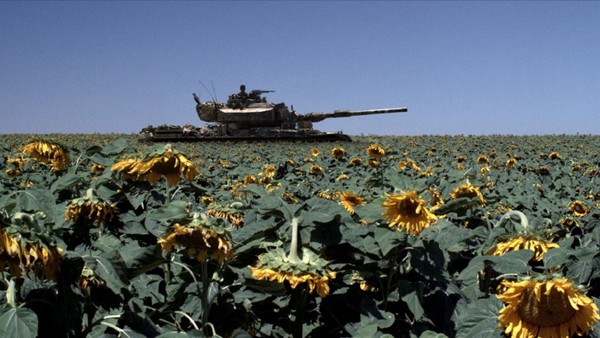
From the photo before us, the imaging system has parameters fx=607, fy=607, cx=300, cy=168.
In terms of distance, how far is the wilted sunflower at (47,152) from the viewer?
13.0 feet

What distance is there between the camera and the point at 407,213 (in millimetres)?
2311

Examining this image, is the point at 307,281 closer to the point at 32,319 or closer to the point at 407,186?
the point at 407,186

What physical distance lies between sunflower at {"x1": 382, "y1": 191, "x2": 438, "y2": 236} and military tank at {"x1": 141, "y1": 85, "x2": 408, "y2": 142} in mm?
27575

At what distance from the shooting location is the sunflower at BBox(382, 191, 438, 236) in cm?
227

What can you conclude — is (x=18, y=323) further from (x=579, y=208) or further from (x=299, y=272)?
(x=579, y=208)

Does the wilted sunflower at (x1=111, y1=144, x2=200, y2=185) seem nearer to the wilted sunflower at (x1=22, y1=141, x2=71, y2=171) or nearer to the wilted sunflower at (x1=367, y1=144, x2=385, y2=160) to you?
the wilted sunflower at (x1=22, y1=141, x2=71, y2=171)

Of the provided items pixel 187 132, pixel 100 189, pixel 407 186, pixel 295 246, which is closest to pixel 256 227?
pixel 295 246

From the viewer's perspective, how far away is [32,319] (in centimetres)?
164

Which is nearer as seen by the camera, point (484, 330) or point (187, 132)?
point (484, 330)

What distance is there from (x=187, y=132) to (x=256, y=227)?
95.5 ft

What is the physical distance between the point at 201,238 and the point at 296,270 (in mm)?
387

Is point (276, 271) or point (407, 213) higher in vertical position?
point (407, 213)

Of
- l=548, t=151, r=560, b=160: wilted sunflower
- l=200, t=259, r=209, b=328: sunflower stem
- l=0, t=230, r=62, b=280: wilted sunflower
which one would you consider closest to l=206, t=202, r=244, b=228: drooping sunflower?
l=200, t=259, r=209, b=328: sunflower stem

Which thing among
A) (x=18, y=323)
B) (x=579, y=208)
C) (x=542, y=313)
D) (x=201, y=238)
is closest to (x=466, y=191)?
(x=542, y=313)
